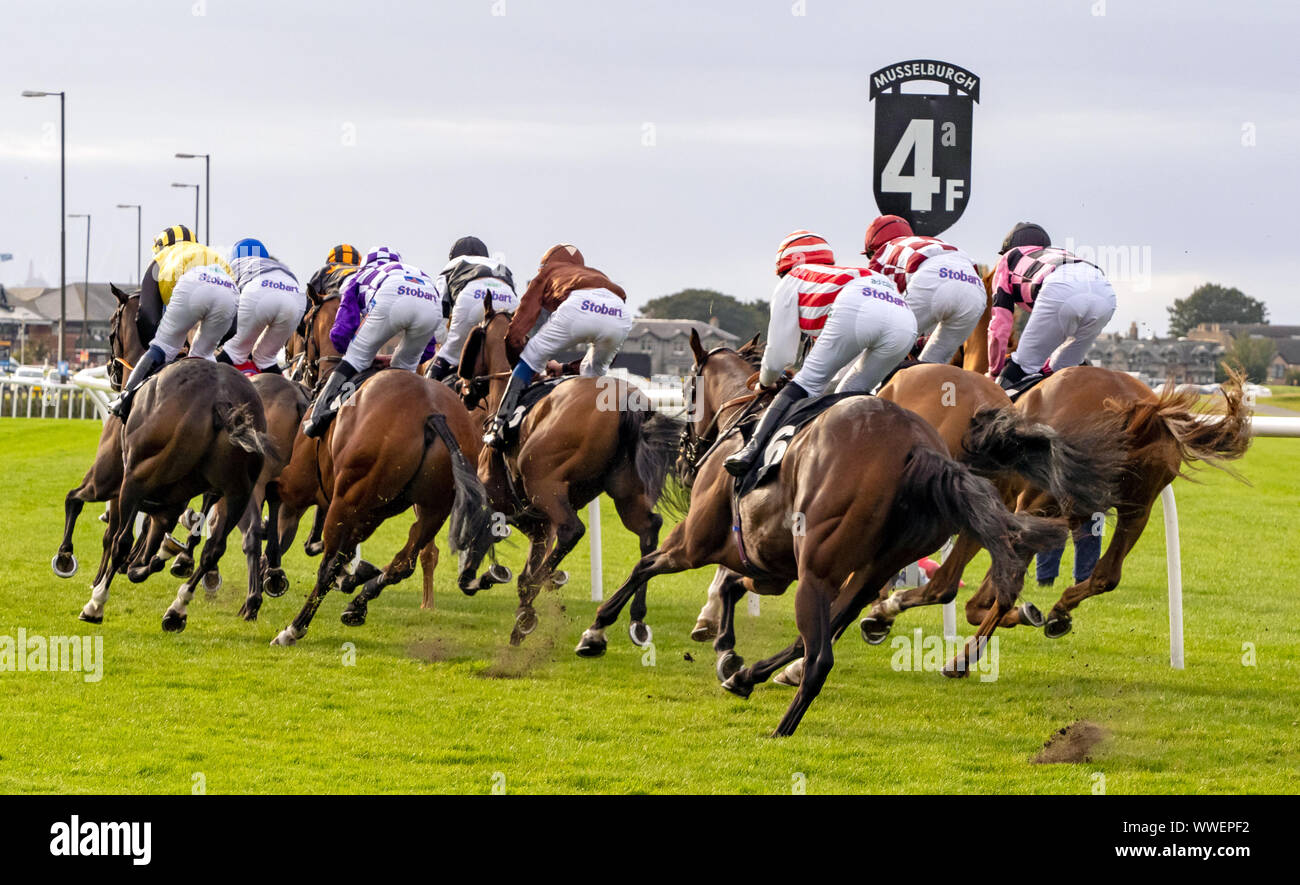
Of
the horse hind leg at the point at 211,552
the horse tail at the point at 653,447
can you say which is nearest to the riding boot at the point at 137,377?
the horse hind leg at the point at 211,552

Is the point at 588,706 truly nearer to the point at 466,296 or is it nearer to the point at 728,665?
the point at 728,665

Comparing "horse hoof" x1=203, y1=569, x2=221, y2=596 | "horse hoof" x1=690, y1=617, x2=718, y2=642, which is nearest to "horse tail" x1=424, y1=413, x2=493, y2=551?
"horse hoof" x1=690, y1=617, x2=718, y2=642

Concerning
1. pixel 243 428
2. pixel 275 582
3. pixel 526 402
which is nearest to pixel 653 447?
pixel 526 402

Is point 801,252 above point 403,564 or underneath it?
above

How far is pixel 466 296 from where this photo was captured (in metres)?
9.49

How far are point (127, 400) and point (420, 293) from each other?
1596 mm

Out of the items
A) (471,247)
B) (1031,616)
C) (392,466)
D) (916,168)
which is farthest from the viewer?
(471,247)

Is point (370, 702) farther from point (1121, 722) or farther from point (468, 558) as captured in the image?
point (1121, 722)

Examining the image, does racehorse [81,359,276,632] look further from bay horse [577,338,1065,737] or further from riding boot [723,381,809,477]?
bay horse [577,338,1065,737]

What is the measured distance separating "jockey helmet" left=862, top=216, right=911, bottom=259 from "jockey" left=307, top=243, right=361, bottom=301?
303 cm

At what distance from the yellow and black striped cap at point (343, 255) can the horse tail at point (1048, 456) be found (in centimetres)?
593

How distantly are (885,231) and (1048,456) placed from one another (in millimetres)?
2751

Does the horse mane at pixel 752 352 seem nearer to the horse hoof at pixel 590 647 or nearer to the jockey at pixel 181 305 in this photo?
the horse hoof at pixel 590 647

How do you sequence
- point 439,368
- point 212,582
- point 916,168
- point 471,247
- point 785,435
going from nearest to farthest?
1. point 785,435
2. point 916,168
3. point 439,368
4. point 212,582
5. point 471,247
